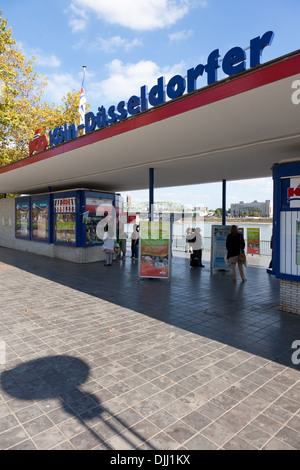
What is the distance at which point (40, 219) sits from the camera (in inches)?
640

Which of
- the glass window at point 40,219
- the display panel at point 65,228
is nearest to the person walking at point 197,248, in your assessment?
the display panel at point 65,228

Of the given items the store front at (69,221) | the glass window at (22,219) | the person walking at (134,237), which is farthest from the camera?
the glass window at (22,219)

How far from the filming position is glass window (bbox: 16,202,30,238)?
17.6m

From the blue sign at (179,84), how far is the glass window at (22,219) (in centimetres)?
1133

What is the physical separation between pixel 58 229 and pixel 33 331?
1028 cm

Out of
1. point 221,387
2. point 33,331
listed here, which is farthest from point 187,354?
point 33,331

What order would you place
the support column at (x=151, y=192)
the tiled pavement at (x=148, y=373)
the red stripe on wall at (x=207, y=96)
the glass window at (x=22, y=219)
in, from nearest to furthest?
the tiled pavement at (x=148, y=373), the red stripe on wall at (x=207, y=96), the support column at (x=151, y=192), the glass window at (x=22, y=219)

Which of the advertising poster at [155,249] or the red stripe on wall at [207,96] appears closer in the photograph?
the red stripe on wall at [207,96]

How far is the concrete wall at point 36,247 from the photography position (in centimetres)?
1373

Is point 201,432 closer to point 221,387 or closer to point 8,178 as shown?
point 221,387

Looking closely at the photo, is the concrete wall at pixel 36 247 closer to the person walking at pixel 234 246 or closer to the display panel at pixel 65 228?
the display panel at pixel 65 228

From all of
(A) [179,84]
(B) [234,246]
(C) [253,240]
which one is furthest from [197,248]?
(A) [179,84]

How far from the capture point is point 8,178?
45.7 feet

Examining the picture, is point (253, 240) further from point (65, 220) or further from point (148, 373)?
point (148, 373)
